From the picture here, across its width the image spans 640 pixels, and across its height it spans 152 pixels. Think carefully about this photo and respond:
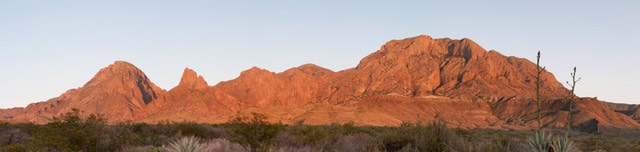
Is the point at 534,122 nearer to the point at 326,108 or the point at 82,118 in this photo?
the point at 326,108

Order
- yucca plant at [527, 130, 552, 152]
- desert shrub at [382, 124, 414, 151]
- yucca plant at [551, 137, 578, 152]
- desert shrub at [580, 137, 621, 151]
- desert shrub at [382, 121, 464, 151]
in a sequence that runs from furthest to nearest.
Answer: desert shrub at [580, 137, 621, 151] < desert shrub at [382, 124, 414, 151] < desert shrub at [382, 121, 464, 151] < yucca plant at [527, 130, 552, 152] < yucca plant at [551, 137, 578, 152]

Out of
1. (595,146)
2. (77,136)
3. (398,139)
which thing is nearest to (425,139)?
(398,139)

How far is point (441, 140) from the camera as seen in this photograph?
1262 centimetres

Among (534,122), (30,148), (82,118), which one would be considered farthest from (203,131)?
(534,122)

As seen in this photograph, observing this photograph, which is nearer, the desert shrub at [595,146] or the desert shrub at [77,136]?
the desert shrub at [77,136]

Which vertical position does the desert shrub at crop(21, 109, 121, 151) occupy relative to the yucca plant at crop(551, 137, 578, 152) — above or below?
below

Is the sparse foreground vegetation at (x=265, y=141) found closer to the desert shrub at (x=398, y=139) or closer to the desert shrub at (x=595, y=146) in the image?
the desert shrub at (x=398, y=139)

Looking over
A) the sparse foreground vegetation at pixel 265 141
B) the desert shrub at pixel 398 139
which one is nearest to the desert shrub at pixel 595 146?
the desert shrub at pixel 398 139

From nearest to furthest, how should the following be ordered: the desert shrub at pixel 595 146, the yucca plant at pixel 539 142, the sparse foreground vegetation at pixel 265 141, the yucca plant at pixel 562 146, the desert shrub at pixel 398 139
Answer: the yucca plant at pixel 562 146 → the yucca plant at pixel 539 142 → the sparse foreground vegetation at pixel 265 141 → the desert shrub at pixel 398 139 → the desert shrub at pixel 595 146

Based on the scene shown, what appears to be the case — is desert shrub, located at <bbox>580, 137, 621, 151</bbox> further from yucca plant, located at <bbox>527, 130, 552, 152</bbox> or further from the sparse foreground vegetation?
yucca plant, located at <bbox>527, 130, 552, 152</bbox>

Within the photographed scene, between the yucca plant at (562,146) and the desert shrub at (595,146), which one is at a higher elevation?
the yucca plant at (562,146)

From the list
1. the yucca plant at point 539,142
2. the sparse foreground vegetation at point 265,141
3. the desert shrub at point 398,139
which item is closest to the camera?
the yucca plant at point 539,142

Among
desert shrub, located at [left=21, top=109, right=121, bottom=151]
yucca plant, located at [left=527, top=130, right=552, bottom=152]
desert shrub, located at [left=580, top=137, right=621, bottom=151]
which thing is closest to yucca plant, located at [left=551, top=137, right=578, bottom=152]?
yucca plant, located at [left=527, top=130, right=552, bottom=152]

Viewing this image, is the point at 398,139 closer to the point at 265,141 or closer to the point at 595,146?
the point at 265,141
